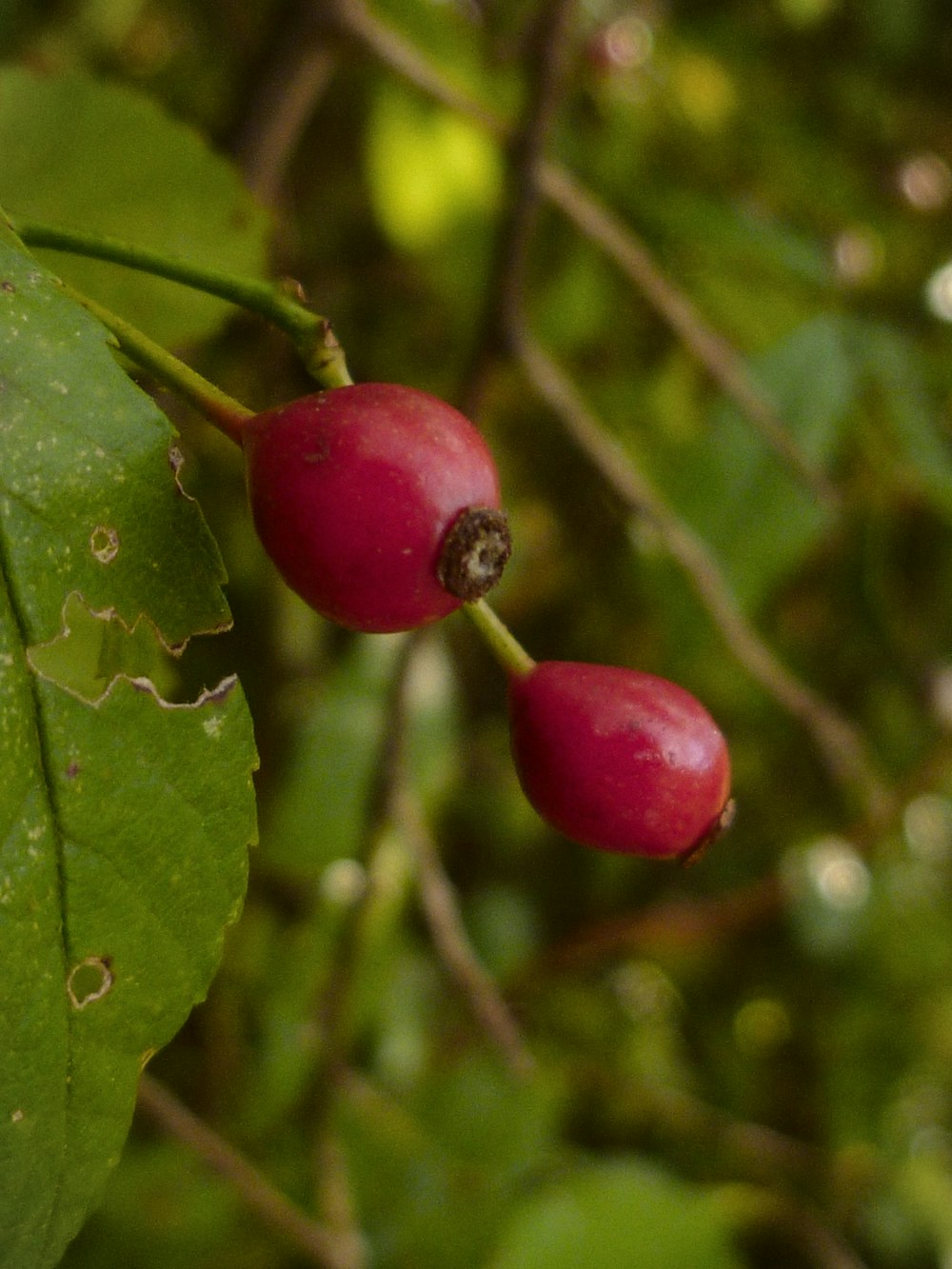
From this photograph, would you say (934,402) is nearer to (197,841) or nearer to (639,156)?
(639,156)

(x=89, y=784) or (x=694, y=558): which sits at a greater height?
(x=89, y=784)

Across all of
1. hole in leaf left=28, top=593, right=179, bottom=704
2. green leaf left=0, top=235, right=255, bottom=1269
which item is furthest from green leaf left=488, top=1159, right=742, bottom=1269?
hole in leaf left=28, top=593, right=179, bottom=704

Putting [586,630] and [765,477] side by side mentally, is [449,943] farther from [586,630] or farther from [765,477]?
[586,630]

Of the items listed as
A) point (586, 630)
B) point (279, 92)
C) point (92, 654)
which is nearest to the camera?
point (92, 654)

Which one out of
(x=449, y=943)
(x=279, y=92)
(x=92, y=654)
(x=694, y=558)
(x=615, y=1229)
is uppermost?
(x=92, y=654)

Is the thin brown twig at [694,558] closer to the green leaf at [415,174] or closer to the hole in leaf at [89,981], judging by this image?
the green leaf at [415,174]

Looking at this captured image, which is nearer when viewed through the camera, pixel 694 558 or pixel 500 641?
pixel 500 641

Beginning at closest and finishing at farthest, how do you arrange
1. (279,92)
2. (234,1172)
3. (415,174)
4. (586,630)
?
(234,1172) → (279,92) → (415,174) → (586,630)

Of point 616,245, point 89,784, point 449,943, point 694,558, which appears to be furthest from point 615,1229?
point 89,784
